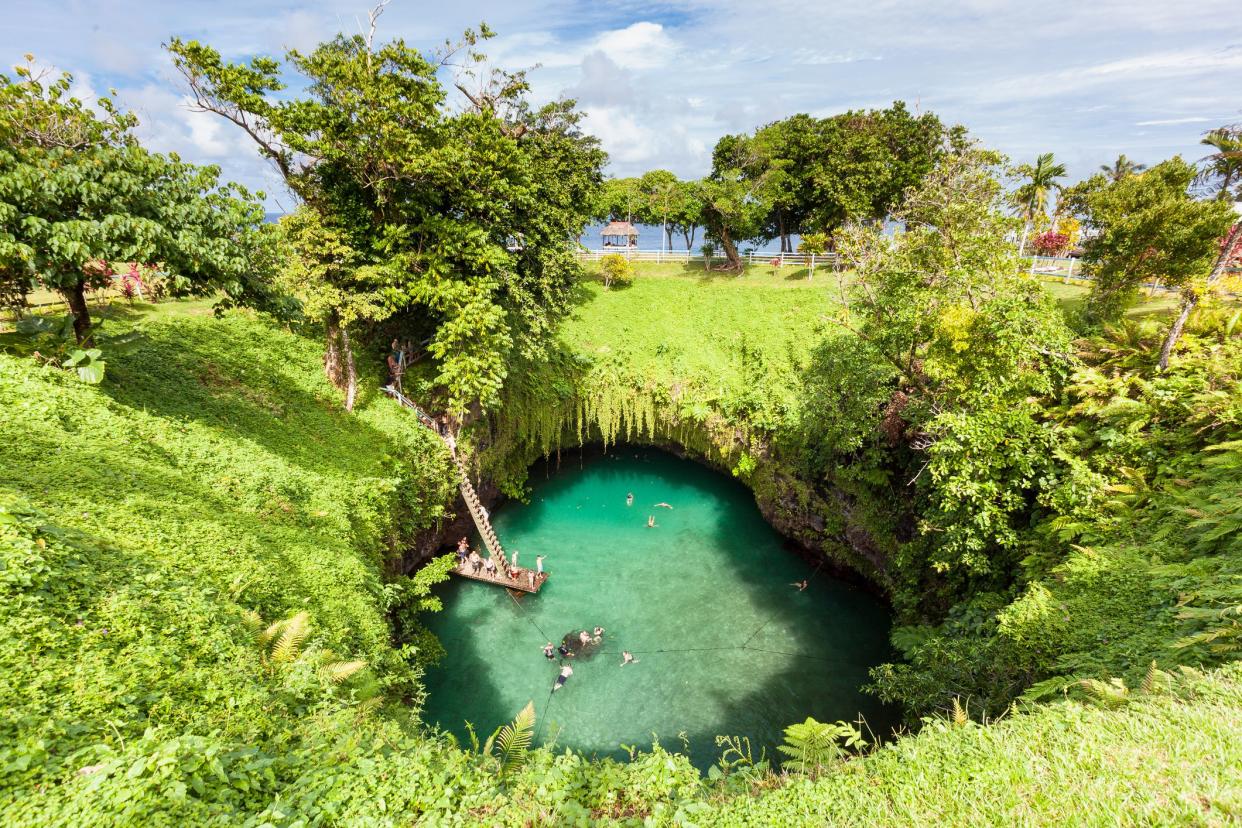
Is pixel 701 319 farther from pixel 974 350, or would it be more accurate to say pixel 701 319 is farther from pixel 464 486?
pixel 974 350

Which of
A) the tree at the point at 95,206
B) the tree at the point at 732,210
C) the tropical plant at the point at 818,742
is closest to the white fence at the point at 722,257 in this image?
the tree at the point at 732,210

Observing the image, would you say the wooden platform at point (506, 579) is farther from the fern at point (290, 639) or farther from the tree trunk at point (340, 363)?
the fern at point (290, 639)

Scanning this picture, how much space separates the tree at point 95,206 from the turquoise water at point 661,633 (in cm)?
1197

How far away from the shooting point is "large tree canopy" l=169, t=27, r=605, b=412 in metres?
12.9

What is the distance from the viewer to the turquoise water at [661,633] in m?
13.4

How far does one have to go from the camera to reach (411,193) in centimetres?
1570

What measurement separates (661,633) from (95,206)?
669 inches

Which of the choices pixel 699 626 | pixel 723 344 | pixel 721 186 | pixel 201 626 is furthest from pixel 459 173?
pixel 721 186

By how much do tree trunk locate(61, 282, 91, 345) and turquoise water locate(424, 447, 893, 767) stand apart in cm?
1183

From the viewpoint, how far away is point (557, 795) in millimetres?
5602

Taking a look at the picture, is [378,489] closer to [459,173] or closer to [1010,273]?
[459,173]

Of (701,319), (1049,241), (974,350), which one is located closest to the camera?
(974,350)

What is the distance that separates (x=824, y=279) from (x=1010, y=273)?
18.9 meters

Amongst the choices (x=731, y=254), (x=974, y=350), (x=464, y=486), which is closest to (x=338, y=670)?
(x=464, y=486)
